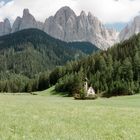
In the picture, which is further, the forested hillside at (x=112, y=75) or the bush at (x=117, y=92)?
the forested hillside at (x=112, y=75)

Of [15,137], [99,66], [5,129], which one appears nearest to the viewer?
[15,137]

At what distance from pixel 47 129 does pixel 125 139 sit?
12.9ft

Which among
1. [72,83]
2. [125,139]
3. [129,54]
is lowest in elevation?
[125,139]

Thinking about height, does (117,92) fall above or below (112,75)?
below

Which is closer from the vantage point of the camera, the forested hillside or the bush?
the bush

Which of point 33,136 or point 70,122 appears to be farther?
point 70,122

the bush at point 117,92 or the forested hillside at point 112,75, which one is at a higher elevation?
the forested hillside at point 112,75

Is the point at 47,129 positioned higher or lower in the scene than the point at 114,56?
lower

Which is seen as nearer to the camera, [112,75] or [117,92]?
[117,92]

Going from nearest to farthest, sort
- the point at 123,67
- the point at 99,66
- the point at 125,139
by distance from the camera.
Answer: the point at 125,139 < the point at 123,67 < the point at 99,66

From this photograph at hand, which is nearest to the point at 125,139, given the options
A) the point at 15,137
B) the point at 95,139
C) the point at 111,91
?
the point at 95,139

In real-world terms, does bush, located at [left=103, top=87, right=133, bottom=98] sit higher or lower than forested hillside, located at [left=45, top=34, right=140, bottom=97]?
lower

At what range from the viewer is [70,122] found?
21.8 m

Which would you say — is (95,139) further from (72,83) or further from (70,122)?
(72,83)
